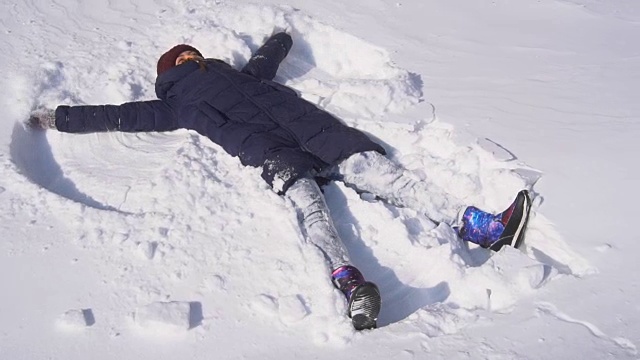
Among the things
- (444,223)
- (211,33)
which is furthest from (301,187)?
(211,33)

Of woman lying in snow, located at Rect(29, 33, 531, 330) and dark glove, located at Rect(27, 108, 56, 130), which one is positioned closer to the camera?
woman lying in snow, located at Rect(29, 33, 531, 330)

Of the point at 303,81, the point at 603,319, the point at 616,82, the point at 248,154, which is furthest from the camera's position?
the point at 303,81

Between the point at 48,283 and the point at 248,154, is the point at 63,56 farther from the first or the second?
the point at 48,283

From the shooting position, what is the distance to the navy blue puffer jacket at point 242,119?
2.99 meters

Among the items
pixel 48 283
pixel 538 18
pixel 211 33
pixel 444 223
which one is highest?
pixel 538 18

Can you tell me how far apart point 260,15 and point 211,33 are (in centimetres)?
43

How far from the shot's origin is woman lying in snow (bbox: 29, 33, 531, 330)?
2.69 metres

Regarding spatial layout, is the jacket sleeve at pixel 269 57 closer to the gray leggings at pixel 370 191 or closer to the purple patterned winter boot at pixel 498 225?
the gray leggings at pixel 370 191

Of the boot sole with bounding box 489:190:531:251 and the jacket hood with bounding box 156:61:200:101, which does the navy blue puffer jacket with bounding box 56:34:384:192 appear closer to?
the jacket hood with bounding box 156:61:200:101

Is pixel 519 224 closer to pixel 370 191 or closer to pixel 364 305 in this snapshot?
pixel 370 191

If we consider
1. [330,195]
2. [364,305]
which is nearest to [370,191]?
[330,195]

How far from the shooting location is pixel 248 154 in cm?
301

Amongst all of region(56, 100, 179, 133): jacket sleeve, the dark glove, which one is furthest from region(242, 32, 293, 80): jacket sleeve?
the dark glove

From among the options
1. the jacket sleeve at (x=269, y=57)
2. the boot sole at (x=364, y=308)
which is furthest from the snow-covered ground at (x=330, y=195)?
the jacket sleeve at (x=269, y=57)
